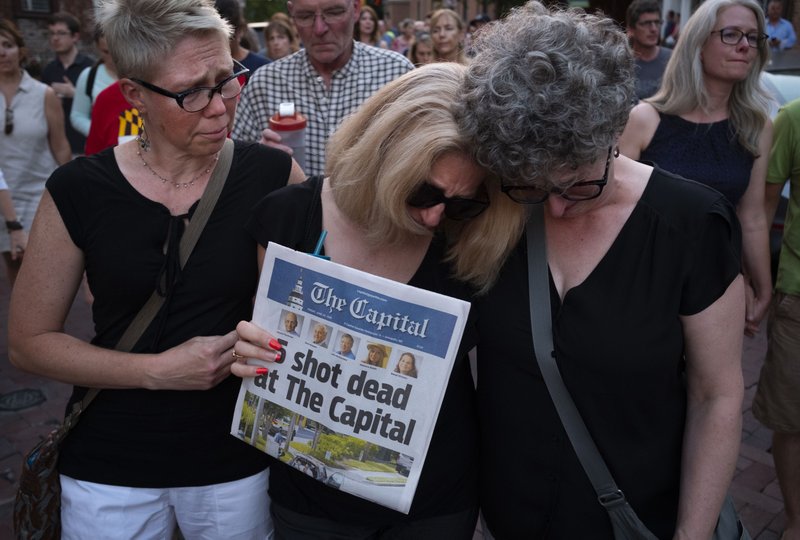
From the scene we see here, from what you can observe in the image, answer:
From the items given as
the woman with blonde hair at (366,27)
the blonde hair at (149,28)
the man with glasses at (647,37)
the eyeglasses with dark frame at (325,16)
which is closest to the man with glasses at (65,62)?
the woman with blonde hair at (366,27)

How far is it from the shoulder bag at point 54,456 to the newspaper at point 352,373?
31 centimetres

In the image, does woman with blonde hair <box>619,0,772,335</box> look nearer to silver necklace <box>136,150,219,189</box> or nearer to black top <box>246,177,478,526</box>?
black top <box>246,177,478,526</box>

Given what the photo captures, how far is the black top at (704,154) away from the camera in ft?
10.2

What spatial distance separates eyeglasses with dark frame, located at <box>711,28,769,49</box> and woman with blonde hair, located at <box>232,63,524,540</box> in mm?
2037

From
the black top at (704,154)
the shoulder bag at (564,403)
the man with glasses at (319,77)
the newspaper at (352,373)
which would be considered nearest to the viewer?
the newspaper at (352,373)

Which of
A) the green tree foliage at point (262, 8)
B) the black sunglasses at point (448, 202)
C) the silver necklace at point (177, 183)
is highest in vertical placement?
the black sunglasses at point (448, 202)

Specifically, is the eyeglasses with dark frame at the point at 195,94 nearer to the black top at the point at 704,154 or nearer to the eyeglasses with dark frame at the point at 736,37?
the black top at the point at 704,154

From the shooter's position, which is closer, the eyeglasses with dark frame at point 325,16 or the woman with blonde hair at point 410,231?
the woman with blonde hair at point 410,231

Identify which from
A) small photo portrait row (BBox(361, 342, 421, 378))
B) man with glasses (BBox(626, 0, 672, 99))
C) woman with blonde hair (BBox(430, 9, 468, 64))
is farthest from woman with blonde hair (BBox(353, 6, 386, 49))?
small photo portrait row (BBox(361, 342, 421, 378))

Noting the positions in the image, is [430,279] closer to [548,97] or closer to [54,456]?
[548,97]

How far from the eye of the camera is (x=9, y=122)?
4676 mm

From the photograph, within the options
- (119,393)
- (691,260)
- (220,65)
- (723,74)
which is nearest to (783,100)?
(723,74)

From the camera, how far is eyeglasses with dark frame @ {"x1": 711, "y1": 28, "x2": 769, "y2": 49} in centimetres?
315

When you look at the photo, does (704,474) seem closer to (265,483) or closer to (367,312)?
(367,312)
